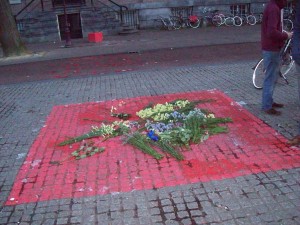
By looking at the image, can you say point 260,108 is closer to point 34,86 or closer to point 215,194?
point 215,194

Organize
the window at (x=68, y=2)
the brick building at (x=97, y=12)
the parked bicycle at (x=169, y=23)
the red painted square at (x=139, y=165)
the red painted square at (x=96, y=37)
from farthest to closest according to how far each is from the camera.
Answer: the parked bicycle at (x=169, y=23) < the window at (x=68, y=2) < the brick building at (x=97, y=12) < the red painted square at (x=96, y=37) < the red painted square at (x=139, y=165)

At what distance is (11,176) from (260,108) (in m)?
4.37

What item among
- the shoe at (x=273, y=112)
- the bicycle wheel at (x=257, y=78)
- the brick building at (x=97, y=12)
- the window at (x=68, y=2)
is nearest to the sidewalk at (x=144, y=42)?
the brick building at (x=97, y=12)

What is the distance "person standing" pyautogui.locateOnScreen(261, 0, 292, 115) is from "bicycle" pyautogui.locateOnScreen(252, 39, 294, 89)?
63.9 inches

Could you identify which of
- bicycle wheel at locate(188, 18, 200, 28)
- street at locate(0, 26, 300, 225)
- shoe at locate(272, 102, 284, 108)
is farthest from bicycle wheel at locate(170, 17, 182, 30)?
shoe at locate(272, 102, 284, 108)

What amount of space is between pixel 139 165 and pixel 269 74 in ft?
9.84

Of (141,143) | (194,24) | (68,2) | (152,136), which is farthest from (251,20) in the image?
(141,143)

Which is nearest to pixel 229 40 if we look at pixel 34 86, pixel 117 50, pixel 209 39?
pixel 209 39

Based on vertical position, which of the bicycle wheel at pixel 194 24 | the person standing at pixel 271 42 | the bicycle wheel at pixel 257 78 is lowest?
the bicycle wheel at pixel 257 78

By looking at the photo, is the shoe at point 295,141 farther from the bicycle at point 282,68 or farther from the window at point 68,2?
the window at point 68,2

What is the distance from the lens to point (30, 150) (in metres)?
5.38

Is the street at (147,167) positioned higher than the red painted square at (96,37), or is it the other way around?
the red painted square at (96,37)

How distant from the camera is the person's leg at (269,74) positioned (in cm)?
598

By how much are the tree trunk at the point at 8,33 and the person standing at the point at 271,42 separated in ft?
40.6
